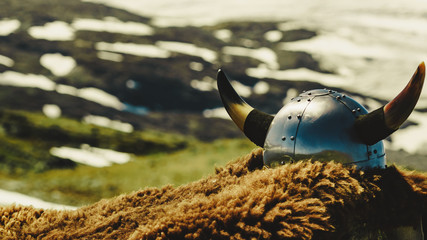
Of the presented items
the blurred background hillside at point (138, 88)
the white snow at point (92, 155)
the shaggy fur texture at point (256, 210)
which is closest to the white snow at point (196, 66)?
the blurred background hillside at point (138, 88)

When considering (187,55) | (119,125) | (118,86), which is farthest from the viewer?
(187,55)

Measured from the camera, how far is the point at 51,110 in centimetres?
3011

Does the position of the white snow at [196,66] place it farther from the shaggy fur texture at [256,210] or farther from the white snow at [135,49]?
the shaggy fur texture at [256,210]

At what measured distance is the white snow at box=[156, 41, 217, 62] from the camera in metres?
46.2

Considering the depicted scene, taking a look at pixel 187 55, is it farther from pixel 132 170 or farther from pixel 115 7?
pixel 132 170

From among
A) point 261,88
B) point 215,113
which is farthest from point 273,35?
point 215,113

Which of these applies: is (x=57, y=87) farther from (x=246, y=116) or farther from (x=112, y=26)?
(x=246, y=116)

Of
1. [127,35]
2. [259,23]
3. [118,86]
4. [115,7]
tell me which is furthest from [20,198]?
[115,7]

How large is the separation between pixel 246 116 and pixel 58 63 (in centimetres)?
4126

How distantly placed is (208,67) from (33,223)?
40209 mm

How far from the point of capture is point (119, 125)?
29.0 m

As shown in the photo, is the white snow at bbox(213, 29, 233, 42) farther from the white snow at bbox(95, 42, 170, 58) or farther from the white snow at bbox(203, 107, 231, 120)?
the white snow at bbox(203, 107, 231, 120)

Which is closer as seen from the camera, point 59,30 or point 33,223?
point 33,223

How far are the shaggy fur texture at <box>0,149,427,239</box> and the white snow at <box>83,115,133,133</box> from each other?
24.6 metres
